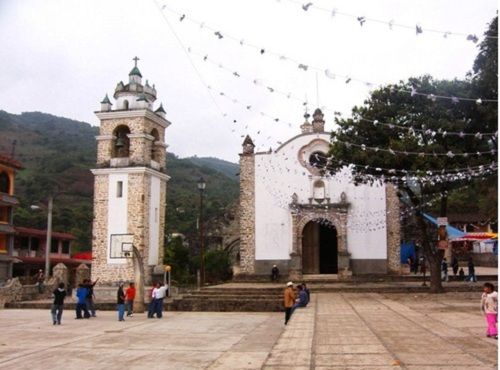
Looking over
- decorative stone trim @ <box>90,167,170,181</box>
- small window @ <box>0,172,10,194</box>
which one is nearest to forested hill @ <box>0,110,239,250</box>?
small window @ <box>0,172,10,194</box>

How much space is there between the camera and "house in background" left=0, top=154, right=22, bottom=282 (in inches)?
1425

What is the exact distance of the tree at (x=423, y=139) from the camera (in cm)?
1777

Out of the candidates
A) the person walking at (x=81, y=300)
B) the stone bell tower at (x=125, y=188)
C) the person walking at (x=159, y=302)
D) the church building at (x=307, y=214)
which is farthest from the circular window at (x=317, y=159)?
the person walking at (x=81, y=300)

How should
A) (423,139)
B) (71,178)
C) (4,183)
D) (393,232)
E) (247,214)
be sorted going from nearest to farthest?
(423,139) < (393,232) < (247,214) < (4,183) < (71,178)

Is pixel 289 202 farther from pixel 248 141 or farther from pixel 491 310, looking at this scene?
pixel 491 310

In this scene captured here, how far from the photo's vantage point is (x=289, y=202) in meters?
28.9

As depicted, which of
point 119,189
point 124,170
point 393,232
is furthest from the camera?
point 119,189

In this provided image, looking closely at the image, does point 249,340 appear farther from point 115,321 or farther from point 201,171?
point 201,171

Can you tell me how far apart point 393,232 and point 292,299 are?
1474 centimetres

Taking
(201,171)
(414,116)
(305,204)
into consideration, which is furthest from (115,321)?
(201,171)

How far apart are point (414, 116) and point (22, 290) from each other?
17.2 meters

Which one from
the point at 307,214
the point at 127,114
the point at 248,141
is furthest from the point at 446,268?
the point at 127,114

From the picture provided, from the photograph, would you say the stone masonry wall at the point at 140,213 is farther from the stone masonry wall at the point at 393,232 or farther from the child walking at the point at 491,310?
the child walking at the point at 491,310

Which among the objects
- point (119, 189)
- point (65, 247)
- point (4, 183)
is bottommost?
point (65, 247)
